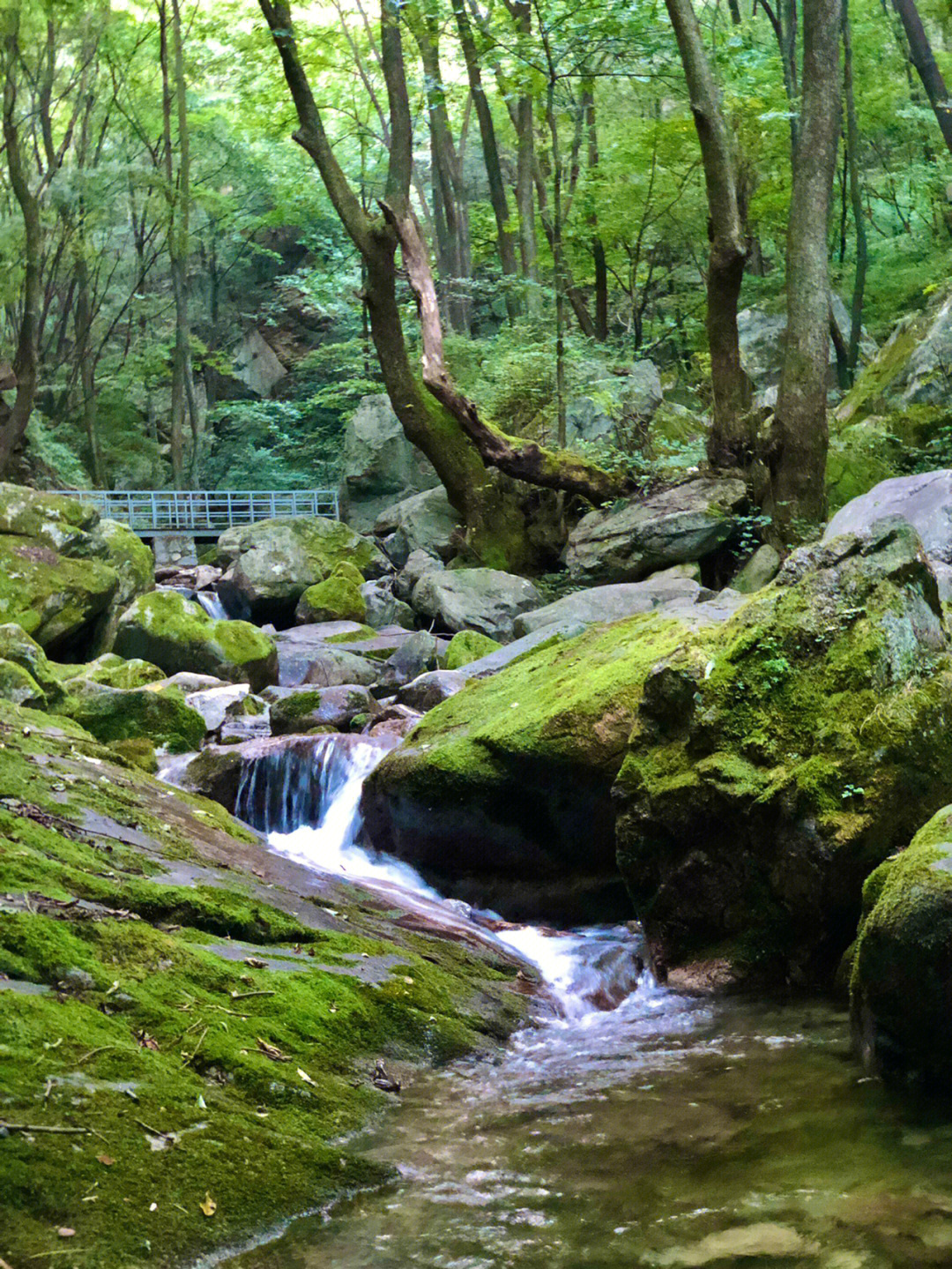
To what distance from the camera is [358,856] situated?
7.84 metres

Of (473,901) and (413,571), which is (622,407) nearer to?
(413,571)

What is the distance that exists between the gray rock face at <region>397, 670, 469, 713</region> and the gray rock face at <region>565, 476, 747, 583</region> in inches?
154

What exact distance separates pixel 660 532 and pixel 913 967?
10517mm

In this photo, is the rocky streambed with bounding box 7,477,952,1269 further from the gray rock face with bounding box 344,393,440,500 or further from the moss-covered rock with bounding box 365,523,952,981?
the gray rock face with bounding box 344,393,440,500

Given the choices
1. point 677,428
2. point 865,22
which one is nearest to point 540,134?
point 865,22

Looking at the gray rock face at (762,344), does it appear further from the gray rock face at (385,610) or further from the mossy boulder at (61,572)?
the mossy boulder at (61,572)

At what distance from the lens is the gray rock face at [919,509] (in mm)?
7355

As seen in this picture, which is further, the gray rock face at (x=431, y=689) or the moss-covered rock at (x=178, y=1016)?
the gray rock face at (x=431, y=689)

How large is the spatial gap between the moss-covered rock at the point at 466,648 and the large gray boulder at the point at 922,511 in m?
4.81

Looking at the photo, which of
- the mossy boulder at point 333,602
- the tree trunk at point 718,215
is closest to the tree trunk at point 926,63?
the tree trunk at point 718,215

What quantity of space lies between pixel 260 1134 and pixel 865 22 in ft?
86.6

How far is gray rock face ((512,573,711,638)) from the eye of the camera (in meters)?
11.6

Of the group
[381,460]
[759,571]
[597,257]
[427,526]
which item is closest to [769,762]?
[759,571]

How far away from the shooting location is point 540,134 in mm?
22953
